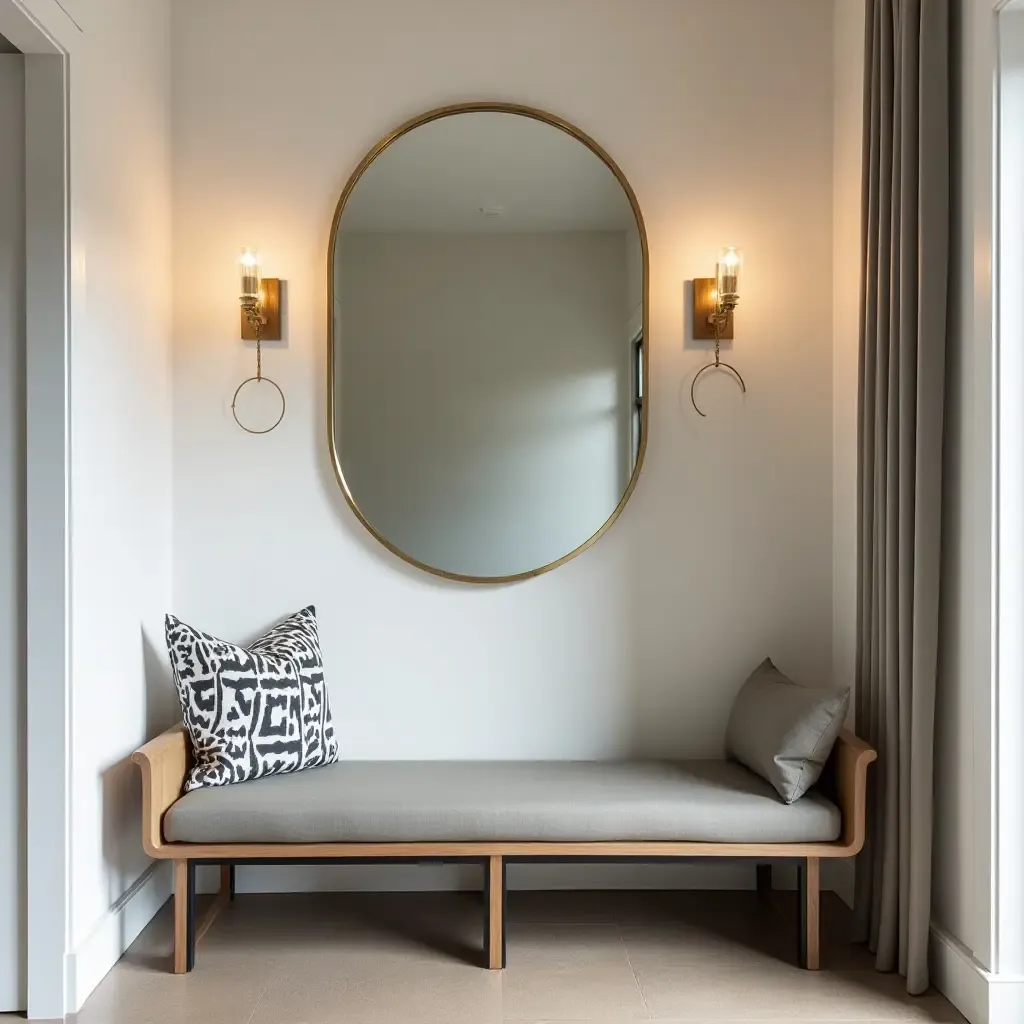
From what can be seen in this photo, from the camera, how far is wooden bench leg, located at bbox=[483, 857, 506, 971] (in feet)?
8.62

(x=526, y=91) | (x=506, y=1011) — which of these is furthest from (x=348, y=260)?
(x=506, y=1011)

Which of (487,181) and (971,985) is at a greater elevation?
(487,181)

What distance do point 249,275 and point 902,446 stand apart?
6.09 feet

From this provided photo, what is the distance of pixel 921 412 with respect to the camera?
95.7 inches

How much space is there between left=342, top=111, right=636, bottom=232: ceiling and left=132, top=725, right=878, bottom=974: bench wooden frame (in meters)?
1.69

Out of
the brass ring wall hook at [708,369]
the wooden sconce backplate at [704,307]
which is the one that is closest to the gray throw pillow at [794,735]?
the brass ring wall hook at [708,369]

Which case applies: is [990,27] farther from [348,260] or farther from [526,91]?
[348,260]

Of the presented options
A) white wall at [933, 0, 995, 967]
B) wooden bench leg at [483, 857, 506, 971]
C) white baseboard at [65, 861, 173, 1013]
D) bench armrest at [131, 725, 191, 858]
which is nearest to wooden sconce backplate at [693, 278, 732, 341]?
white wall at [933, 0, 995, 967]

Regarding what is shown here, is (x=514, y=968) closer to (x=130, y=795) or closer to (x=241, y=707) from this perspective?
(x=241, y=707)

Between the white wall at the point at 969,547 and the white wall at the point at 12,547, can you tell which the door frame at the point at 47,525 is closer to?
the white wall at the point at 12,547

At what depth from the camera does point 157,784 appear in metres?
2.55

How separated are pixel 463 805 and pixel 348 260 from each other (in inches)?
64.5

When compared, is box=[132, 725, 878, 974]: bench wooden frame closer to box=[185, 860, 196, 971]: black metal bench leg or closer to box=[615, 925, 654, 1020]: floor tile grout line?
box=[185, 860, 196, 971]: black metal bench leg

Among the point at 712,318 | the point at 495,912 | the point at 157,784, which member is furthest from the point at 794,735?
the point at 157,784
